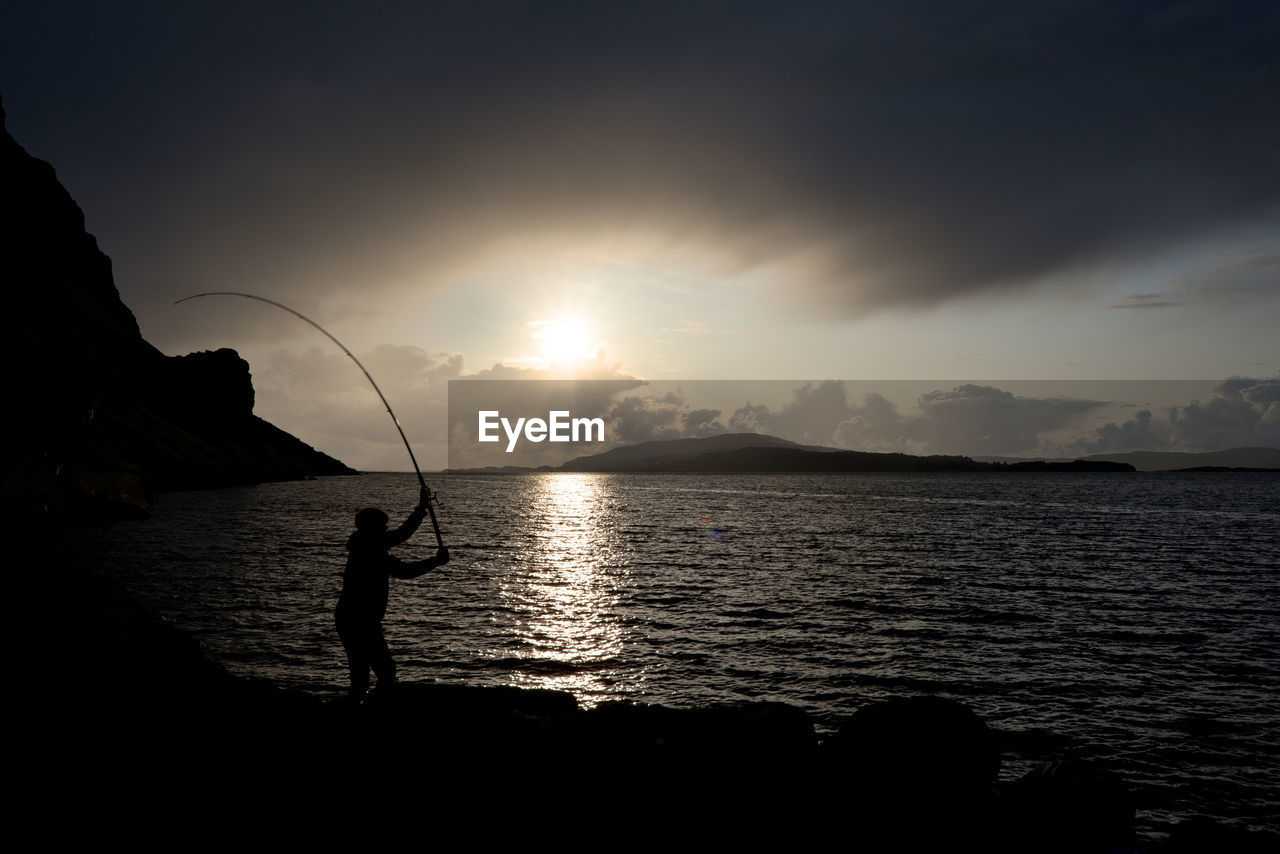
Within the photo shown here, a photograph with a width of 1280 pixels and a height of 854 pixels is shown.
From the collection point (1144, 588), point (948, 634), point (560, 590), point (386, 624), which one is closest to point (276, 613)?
point (386, 624)

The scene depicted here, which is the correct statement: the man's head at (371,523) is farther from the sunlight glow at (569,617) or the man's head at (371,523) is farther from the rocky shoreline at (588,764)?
the sunlight glow at (569,617)

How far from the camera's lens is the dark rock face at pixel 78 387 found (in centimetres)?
6353

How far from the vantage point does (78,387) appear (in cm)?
11650

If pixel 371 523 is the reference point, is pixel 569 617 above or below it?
below

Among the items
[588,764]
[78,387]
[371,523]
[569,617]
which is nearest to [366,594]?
[371,523]

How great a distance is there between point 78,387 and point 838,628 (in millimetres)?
132212

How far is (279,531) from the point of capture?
61781 millimetres

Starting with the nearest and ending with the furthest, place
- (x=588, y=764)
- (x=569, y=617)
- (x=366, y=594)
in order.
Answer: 1. (x=588, y=764)
2. (x=366, y=594)
3. (x=569, y=617)

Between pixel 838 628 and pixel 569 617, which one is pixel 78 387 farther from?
pixel 838 628

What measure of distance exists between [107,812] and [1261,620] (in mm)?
38846

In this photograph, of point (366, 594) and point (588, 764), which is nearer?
point (588, 764)

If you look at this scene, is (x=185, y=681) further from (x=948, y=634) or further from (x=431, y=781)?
(x=948, y=634)

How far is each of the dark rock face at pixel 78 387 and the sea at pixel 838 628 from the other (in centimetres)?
878

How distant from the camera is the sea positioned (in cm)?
1764
